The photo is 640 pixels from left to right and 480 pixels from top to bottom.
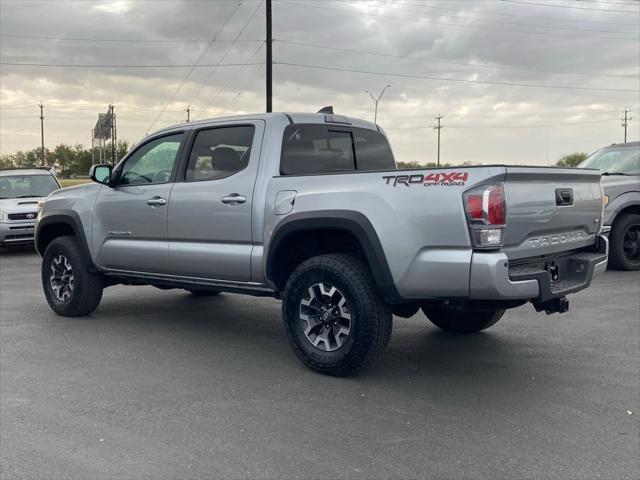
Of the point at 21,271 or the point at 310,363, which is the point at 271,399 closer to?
the point at 310,363

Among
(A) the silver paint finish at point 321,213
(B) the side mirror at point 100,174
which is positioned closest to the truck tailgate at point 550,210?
(A) the silver paint finish at point 321,213

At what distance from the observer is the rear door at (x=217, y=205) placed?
5.20 meters

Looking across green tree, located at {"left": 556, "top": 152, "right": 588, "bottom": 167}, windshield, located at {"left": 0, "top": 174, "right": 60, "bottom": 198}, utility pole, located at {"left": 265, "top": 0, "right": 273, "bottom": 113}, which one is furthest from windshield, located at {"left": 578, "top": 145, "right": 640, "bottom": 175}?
utility pole, located at {"left": 265, "top": 0, "right": 273, "bottom": 113}

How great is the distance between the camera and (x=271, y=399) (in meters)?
4.29

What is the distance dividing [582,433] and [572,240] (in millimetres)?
1525

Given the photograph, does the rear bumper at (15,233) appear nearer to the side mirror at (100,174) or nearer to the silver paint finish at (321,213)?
the silver paint finish at (321,213)

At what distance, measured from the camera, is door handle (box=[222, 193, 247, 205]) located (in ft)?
17.0

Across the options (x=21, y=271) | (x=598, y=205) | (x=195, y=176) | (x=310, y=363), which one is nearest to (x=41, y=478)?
(x=310, y=363)

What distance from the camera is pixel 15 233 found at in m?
13.2

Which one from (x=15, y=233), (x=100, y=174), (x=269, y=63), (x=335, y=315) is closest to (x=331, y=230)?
(x=335, y=315)

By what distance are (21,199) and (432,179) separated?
11.8 metres

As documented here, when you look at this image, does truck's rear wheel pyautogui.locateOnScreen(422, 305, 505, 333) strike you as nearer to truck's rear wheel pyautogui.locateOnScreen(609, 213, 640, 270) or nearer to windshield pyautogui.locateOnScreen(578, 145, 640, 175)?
truck's rear wheel pyautogui.locateOnScreen(609, 213, 640, 270)

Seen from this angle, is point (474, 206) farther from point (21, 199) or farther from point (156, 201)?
point (21, 199)

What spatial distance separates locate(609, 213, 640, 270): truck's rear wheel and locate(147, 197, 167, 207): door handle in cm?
736
